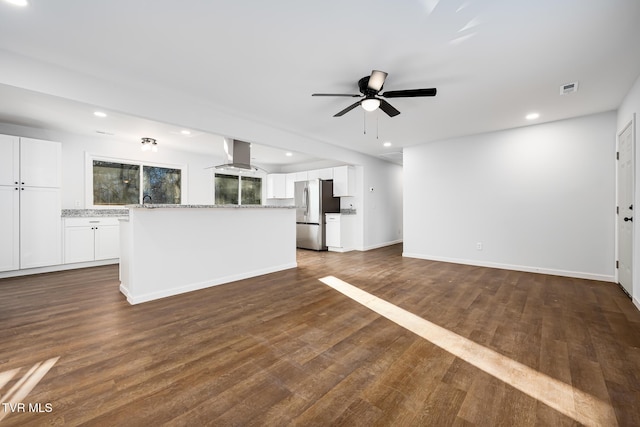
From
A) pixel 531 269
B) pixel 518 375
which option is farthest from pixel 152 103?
pixel 531 269

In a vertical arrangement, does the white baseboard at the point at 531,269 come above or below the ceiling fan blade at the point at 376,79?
below

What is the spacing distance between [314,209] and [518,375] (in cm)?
534

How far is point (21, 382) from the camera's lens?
5.27ft

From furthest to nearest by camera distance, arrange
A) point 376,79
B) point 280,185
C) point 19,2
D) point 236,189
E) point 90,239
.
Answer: point 280,185 → point 236,189 → point 90,239 → point 376,79 → point 19,2

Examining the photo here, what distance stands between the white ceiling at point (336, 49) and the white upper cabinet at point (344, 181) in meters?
2.88

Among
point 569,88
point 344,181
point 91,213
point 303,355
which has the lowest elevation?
point 303,355

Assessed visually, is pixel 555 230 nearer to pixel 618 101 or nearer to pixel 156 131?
pixel 618 101

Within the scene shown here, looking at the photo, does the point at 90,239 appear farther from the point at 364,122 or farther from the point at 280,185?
the point at 364,122

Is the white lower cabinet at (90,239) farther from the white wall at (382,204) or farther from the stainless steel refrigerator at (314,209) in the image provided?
the white wall at (382,204)

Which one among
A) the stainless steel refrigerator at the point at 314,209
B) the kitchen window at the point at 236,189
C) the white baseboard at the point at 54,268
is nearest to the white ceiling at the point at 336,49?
the white baseboard at the point at 54,268

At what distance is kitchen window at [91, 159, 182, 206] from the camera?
210 inches

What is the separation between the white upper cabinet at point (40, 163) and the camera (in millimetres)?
4152

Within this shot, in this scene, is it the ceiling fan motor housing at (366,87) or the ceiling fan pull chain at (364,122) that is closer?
the ceiling fan motor housing at (366,87)

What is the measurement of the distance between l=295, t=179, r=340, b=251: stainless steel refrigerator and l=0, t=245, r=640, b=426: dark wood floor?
3.24 m
